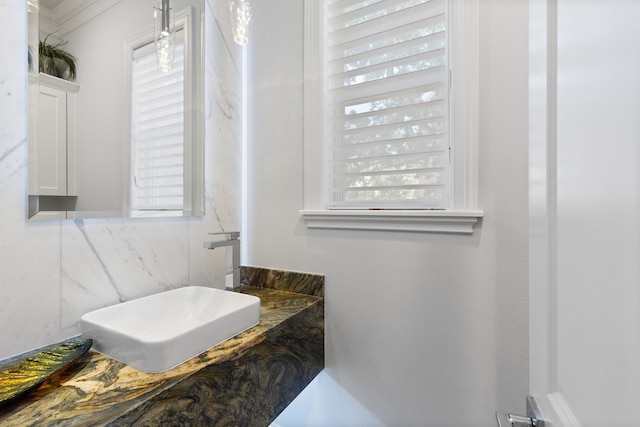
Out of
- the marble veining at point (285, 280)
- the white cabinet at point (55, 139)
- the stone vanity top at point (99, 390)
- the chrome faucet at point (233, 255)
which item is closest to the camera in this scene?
the stone vanity top at point (99, 390)

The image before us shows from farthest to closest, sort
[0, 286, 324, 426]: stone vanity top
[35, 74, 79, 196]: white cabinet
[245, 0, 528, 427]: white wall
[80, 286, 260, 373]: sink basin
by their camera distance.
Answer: [245, 0, 528, 427]: white wall → [35, 74, 79, 196]: white cabinet → [80, 286, 260, 373]: sink basin → [0, 286, 324, 426]: stone vanity top

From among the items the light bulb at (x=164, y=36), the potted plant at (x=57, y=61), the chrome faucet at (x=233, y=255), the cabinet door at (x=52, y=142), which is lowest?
the chrome faucet at (x=233, y=255)

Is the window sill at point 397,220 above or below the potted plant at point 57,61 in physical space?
below

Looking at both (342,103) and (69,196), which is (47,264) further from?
(342,103)

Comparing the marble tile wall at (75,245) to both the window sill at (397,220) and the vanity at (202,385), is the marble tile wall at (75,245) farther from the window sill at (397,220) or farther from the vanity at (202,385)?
the window sill at (397,220)

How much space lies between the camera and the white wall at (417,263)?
3.35 feet

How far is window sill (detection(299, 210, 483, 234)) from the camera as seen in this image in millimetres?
1080

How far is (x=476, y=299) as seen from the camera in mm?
1078

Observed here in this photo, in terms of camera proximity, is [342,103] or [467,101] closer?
[467,101]

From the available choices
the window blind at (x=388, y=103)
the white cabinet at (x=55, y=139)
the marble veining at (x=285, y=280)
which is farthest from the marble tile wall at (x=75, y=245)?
the window blind at (x=388, y=103)

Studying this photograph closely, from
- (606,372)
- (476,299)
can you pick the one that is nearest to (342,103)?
(476,299)

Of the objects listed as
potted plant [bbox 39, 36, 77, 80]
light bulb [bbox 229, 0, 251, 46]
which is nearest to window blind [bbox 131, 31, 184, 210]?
potted plant [bbox 39, 36, 77, 80]

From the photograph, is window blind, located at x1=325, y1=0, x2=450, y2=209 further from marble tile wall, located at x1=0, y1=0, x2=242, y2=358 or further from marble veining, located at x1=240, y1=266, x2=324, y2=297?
marble tile wall, located at x1=0, y1=0, x2=242, y2=358

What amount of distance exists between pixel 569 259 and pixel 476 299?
0.78 m
